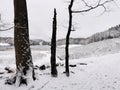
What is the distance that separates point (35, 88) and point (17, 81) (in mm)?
855

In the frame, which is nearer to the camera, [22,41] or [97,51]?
[22,41]

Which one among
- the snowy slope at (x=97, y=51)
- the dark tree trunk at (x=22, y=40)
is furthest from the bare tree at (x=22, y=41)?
the snowy slope at (x=97, y=51)

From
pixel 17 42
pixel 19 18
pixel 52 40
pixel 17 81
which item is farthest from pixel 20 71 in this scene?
pixel 52 40

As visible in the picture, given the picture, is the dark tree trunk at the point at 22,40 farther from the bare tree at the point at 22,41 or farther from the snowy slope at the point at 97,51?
the snowy slope at the point at 97,51

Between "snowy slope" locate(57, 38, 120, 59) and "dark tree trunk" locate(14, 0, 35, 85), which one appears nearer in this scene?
"dark tree trunk" locate(14, 0, 35, 85)

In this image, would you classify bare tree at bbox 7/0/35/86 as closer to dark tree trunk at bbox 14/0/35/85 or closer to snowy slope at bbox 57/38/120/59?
dark tree trunk at bbox 14/0/35/85

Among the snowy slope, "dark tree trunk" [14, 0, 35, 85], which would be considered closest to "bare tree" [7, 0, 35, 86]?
"dark tree trunk" [14, 0, 35, 85]

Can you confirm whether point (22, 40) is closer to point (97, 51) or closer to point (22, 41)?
point (22, 41)

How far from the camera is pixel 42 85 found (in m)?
12.2

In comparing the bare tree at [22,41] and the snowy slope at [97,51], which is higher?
the bare tree at [22,41]

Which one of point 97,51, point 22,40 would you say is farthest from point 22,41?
point 97,51

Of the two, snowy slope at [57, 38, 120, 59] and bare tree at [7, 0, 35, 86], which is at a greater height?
bare tree at [7, 0, 35, 86]

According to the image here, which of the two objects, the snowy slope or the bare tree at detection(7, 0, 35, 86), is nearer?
the bare tree at detection(7, 0, 35, 86)

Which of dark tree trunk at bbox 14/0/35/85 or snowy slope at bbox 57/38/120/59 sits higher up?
dark tree trunk at bbox 14/0/35/85
